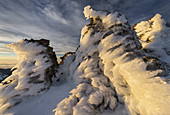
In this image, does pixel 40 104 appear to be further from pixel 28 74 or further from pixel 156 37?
pixel 156 37

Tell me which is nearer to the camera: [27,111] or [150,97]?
[150,97]

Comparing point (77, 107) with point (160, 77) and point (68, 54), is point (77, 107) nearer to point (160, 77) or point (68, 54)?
point (160, 77)

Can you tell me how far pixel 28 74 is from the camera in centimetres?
902

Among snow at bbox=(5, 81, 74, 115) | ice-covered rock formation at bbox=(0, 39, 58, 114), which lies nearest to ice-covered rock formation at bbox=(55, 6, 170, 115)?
snow at bbox=(5, 81, 74, 115)

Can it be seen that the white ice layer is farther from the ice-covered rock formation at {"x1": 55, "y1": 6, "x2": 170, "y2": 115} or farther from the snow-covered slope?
the ice-covered rock formation at {"x1": 55, "y1": 6, "x2": 170, "y2": 115}

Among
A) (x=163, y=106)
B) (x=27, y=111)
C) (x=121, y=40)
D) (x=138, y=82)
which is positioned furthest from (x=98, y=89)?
(x=27, y=111)

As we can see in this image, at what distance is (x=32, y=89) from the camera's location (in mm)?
8234

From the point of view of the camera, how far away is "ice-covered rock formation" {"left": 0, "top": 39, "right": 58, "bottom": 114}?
7793 mm

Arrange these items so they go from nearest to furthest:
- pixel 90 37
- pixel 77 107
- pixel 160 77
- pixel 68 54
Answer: pixel 160 77, pixel 77 107, pixel 90 37, pixel 68 54

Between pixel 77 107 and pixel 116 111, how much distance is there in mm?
2933

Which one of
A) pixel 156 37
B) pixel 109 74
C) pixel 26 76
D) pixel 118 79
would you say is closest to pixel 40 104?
pixel 26 76

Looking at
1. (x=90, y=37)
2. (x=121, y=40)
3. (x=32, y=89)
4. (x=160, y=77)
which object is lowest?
(x=32, y=89)

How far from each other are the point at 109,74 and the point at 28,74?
9.87 m

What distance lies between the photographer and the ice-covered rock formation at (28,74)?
7.79m
